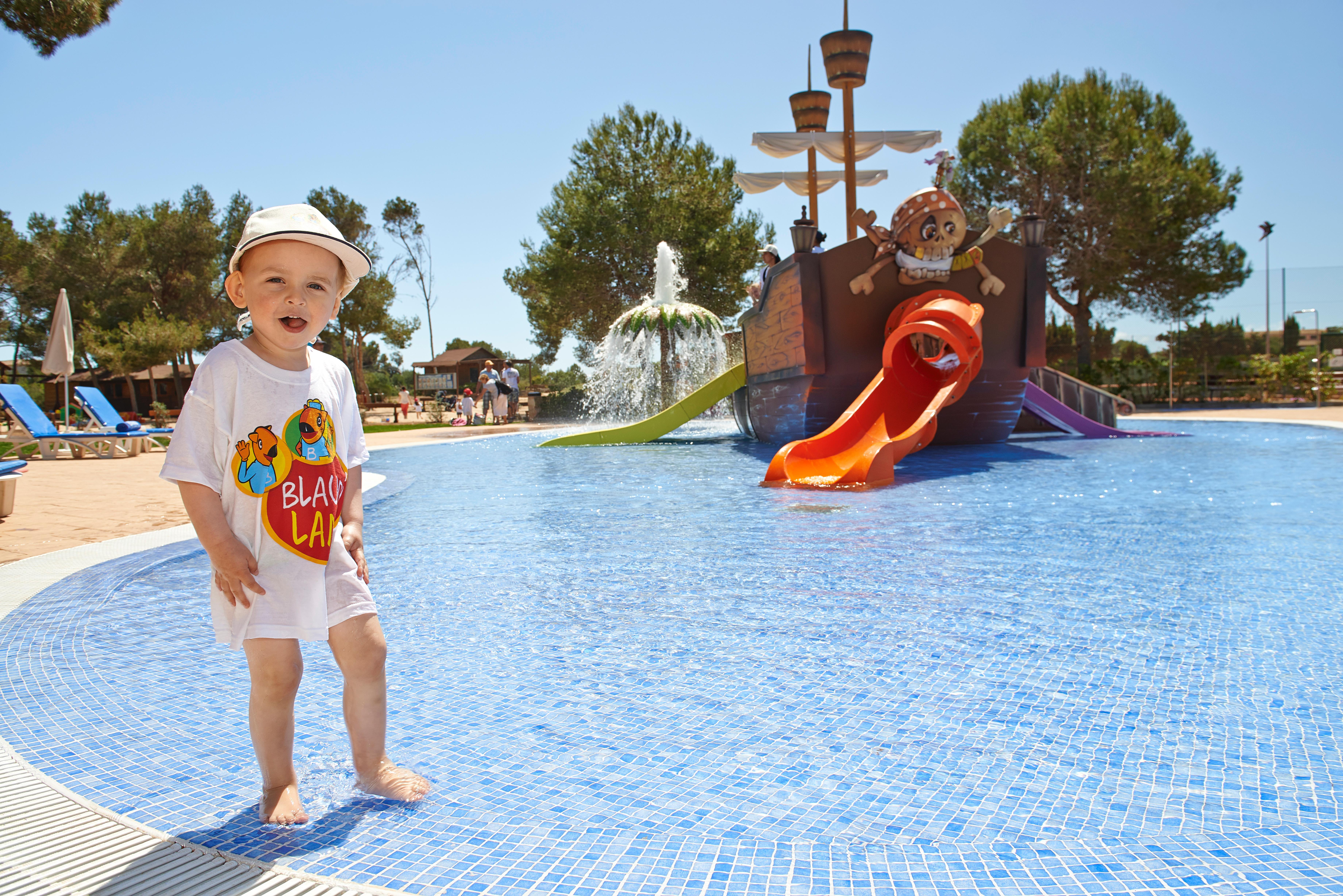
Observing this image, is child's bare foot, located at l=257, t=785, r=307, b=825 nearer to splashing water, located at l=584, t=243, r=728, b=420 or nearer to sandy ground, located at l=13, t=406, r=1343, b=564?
sandy ground, located at l=13, t=406, r=1343, b=564

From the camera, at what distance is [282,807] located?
6.53ft

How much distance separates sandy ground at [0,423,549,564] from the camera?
19.8 feet

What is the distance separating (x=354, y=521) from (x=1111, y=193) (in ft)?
107

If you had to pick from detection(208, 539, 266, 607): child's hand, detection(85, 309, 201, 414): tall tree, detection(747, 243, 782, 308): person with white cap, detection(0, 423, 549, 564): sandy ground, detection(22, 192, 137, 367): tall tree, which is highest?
detection(22, 192, 137, 367): tall tree

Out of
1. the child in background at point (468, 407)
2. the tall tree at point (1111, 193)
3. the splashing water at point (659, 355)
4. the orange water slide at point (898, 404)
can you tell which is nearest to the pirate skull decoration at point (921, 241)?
the orange water slide at point (898, 404)

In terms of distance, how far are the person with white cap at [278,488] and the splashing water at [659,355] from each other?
55.5 ft

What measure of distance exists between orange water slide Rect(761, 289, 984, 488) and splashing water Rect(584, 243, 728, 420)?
27.2 ft

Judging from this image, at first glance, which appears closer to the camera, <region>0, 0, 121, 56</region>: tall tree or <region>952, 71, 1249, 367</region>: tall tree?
<region>0, 0, 121, 56</region>: tall tree

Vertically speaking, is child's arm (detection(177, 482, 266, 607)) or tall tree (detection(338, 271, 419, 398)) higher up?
tall tree (detection(338, 271, 419, 398))

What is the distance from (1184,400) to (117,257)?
44.6m

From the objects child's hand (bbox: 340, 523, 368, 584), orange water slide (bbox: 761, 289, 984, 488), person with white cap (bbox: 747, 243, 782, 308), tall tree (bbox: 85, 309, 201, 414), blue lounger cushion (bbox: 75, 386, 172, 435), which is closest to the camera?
child's hand (bbox: 340, 523, 368, 584)

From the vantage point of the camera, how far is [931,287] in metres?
11.9

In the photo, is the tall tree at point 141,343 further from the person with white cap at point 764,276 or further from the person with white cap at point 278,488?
the person with white cap at point 278,488

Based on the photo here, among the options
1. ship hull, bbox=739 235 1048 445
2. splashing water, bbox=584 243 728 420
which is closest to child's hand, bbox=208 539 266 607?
ship hull, bbox=739 235 1048 445
